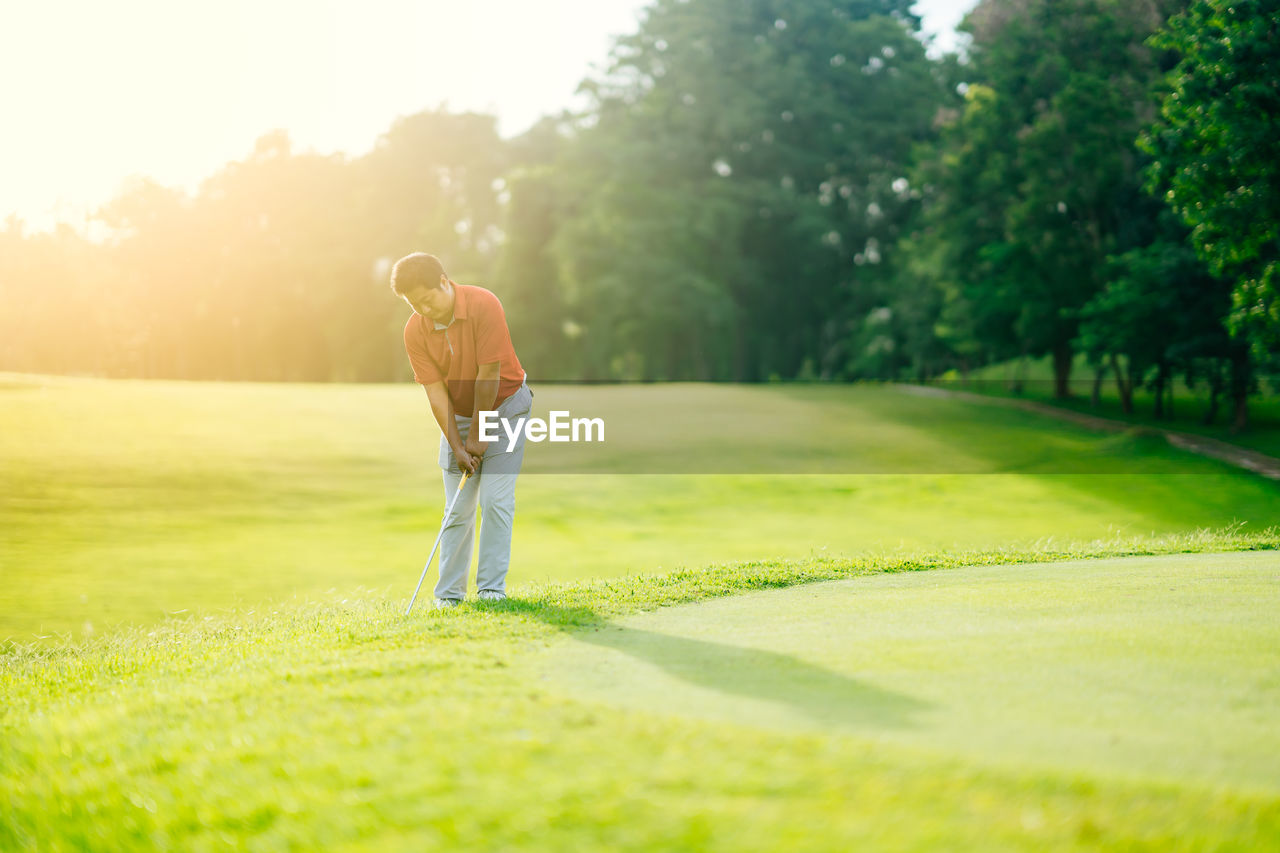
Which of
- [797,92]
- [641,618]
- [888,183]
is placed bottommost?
[641,618]

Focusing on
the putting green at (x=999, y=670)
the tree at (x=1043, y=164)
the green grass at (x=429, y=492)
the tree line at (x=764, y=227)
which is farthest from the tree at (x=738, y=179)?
the putting green at (x=999, y=670)

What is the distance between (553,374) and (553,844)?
176 feet

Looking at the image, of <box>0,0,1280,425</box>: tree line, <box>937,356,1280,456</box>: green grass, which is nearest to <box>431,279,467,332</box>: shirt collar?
<box>0,0,1280,425</box>: tree line

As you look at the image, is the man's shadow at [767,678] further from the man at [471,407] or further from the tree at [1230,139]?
the tree at [1230,139]

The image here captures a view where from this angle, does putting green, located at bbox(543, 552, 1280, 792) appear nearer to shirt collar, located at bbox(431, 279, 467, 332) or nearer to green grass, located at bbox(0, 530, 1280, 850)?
green grass, located at bbox(0, 530, 1280, 850)

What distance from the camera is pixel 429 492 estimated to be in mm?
22859

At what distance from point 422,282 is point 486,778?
4.00 m

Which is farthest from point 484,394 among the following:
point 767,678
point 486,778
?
point 486,778

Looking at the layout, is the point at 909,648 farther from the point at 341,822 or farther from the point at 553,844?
the point at 341,822

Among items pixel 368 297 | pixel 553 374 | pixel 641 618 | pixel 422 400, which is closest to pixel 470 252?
pixel 368 297

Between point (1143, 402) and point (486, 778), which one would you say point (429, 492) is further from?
point (1143, 402)

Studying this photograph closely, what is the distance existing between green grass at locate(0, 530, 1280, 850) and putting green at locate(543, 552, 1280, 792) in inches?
4.9

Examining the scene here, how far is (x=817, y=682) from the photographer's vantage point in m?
4.84

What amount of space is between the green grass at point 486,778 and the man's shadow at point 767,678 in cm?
23
